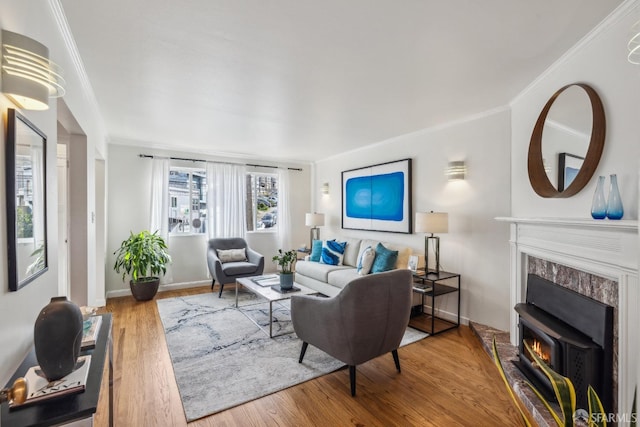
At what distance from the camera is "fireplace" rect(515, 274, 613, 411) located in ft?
5.92

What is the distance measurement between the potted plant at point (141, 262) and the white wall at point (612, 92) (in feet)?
15.8

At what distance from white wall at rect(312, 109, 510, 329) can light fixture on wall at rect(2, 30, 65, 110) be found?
3.60 meters

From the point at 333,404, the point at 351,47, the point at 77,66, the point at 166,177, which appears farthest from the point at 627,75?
the point at 166,177

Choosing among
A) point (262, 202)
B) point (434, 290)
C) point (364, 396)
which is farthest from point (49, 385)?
point (262, 202)

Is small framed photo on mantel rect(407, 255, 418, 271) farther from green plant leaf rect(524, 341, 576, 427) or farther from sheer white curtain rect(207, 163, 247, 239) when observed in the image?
sheer white curtain rect(207, 163, 247, 239)

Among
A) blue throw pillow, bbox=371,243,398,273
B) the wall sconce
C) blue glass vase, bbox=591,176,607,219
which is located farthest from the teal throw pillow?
blue glass vase, bbox=591,176,607,219

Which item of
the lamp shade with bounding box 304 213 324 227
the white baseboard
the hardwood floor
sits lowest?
the hardwood floor

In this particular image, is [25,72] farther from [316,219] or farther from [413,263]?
[316,219]

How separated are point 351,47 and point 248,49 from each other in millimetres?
697

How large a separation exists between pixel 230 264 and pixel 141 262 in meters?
1.24

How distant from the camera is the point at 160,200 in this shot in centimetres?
505

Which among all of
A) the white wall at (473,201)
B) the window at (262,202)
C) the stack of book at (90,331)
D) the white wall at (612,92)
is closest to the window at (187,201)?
the window at (262,202)

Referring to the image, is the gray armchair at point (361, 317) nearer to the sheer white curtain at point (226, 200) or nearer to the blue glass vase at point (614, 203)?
the blue glass vase at point (614, 203)

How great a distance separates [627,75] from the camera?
5.72 feet
